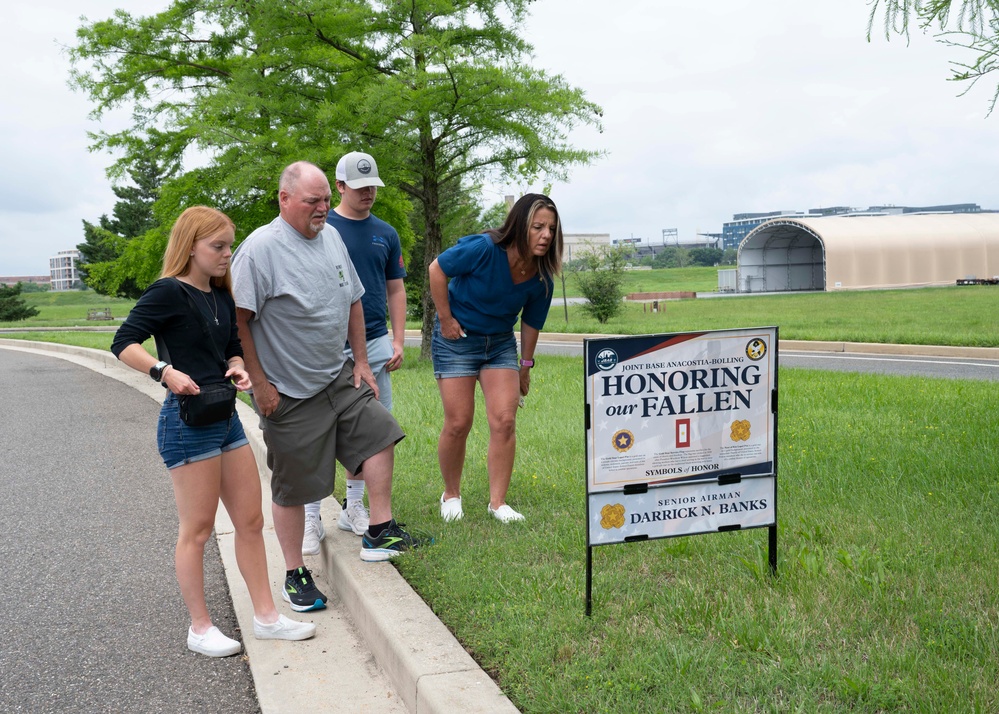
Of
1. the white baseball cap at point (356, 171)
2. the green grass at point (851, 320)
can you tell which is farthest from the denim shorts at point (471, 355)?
the green grass at point (851, 320)

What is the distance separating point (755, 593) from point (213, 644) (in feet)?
7.58

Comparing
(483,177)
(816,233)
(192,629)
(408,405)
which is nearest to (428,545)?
(192,629)

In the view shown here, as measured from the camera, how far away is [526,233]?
481 cm

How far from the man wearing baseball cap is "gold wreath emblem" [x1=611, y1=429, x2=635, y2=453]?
1694 millimetres

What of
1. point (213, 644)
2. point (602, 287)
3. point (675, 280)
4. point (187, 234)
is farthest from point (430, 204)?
point (675, 280)

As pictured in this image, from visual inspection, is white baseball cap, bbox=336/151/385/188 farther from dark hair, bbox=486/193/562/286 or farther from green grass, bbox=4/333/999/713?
green grass, bbox=4/333/999/713

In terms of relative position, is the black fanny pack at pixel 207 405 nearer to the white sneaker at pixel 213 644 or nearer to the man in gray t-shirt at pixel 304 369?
the man in gray t-shirt at pixel 304 369

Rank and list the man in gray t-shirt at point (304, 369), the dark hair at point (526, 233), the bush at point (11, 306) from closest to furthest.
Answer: the man in gray t-shirt at point (304, 369)
the dark hair at point (526, 233)
the bush at point (11, 306)

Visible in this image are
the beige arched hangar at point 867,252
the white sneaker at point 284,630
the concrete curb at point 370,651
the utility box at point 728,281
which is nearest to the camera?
the concrete curb at point 370,651

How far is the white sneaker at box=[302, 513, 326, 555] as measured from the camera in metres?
5.05

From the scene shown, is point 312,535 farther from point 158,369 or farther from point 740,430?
point 740,430

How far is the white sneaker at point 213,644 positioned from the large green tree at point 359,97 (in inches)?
418

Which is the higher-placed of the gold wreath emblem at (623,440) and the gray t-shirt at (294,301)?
the gray t-shirt at (294,301)

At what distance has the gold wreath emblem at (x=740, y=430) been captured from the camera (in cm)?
392
